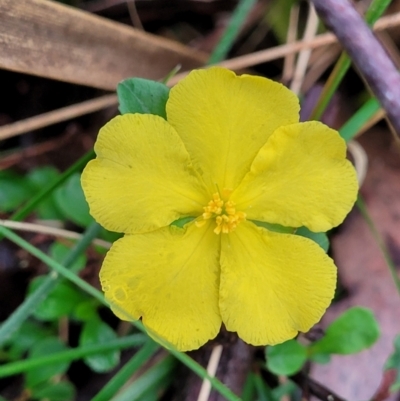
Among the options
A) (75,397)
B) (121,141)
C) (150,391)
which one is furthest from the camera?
(75,397)

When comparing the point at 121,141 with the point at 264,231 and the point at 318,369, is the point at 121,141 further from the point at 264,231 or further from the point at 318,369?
the point at 318,369

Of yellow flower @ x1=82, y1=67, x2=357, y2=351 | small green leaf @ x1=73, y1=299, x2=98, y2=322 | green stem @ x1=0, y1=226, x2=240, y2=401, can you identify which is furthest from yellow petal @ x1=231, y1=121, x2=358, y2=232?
small green leaf @ x1=73, y1=299, x2=98, y2=322

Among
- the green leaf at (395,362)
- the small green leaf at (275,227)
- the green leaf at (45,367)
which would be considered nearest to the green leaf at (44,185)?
the green leaf at (45,367)

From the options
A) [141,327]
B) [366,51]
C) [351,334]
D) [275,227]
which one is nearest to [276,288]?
[275,227]

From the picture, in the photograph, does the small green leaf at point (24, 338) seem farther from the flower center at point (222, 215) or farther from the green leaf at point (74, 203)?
the flower center at point (222, 215)

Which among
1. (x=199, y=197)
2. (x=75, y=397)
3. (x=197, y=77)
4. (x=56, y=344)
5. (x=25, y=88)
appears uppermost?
(x=197, y=77)

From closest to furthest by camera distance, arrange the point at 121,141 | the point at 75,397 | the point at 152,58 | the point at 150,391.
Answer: the point at 121,141 → the point at 150,391 → the point at 75,397 → the point at 152,58

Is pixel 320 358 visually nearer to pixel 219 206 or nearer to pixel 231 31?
pixel 219 206

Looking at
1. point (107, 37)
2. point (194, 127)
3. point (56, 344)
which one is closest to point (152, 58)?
point (107, 37)
